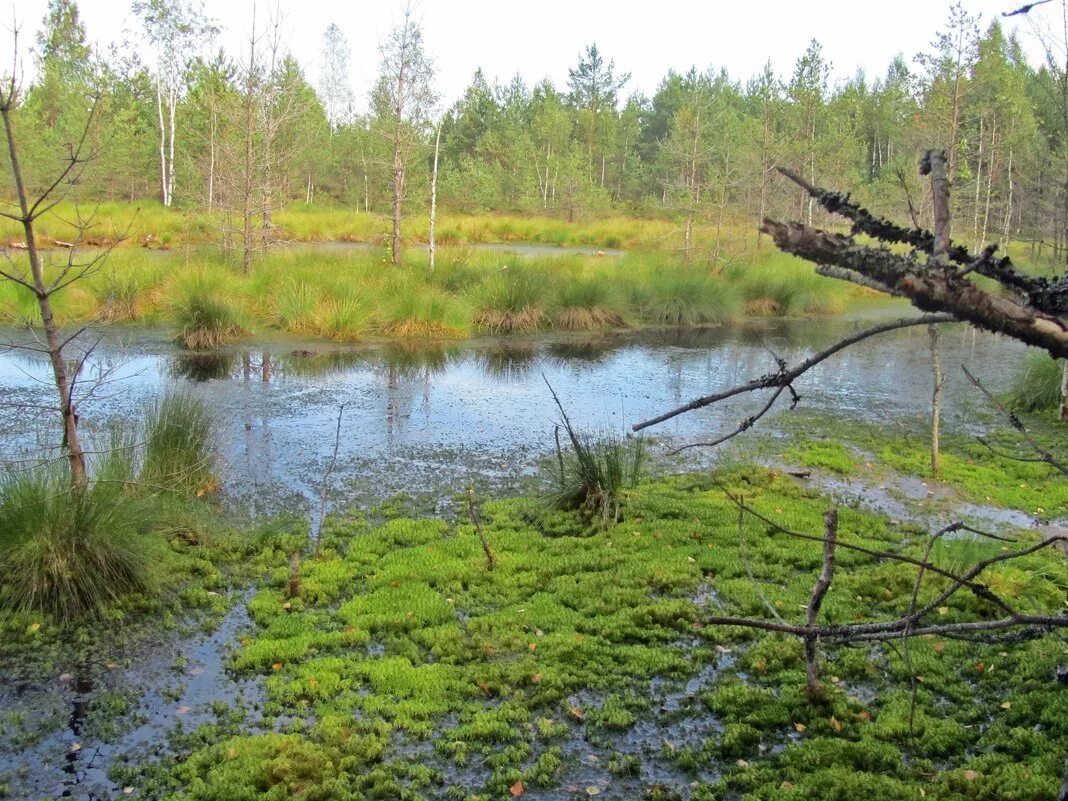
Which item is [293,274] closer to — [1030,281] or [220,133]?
[220,133]

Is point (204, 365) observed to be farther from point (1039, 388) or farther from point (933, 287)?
point (933, 287)

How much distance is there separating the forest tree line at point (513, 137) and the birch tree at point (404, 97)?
0.14 feet

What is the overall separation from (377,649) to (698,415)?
6438mm

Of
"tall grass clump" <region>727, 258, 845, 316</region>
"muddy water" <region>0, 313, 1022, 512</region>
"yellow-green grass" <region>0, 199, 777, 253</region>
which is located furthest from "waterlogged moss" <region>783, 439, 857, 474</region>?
"yellow-green grass" <region>0, 199, 777, 253</region>

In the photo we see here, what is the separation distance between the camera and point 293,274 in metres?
16.2

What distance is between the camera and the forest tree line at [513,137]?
725 inches

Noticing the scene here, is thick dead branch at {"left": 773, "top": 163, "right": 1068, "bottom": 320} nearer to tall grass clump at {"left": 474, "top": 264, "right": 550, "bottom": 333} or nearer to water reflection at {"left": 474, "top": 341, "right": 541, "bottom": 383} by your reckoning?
water reflection at {"left": 474, "top": 341, "right": 541, "bottom": 383}

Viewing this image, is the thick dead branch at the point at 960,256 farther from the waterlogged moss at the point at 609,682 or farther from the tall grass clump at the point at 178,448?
the tall grass clump at the point at 178,448

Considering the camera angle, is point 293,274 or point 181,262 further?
point 181,262

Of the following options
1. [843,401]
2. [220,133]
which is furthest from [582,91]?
[843,401]

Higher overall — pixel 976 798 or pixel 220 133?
pixel 220 133

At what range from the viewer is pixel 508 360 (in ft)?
45.5

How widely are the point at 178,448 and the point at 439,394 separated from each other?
4.68m

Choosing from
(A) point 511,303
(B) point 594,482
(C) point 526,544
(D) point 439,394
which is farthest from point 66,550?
(A) point 511,303
